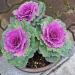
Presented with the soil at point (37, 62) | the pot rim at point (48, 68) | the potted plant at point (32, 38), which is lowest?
the pot rim at point (48, 68)

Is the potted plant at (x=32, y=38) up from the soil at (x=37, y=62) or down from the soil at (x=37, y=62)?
up

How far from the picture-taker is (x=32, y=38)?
1399mm

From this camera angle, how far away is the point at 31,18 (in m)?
1.44

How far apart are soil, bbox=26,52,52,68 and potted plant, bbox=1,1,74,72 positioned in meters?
0.07

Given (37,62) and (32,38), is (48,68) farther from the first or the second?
(32,38)

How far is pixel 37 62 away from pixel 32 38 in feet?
0.67

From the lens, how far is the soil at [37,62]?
5.05 feet

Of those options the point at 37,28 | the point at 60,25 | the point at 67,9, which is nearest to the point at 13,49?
the point at 37,28

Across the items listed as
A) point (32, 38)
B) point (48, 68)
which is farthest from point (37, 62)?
point (32, 38)

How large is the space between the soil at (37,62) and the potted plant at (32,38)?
7cm

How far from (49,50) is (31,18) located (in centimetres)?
19

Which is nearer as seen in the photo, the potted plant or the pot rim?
the potted plant

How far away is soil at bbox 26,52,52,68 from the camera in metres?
1.54

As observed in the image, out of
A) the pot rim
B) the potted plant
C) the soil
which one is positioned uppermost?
the potted plant
